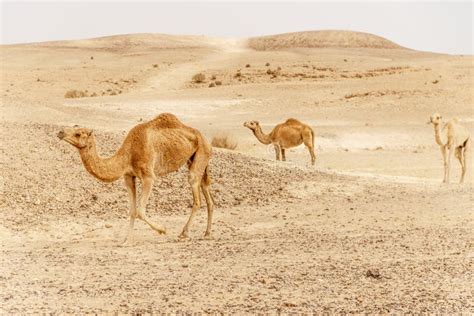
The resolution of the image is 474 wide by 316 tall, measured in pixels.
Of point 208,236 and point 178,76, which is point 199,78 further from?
point 208,236

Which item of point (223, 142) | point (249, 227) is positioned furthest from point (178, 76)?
point (249, 227)

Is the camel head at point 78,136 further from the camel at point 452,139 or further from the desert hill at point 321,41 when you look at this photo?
the desert hill at point 321,41

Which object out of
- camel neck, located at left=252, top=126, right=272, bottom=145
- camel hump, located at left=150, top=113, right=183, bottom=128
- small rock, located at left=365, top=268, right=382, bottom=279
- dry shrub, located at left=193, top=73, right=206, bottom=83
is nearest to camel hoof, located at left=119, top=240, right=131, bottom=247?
camel hump, located at left=150, top=113, right=183, bottom=128

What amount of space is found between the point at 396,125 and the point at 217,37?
107m

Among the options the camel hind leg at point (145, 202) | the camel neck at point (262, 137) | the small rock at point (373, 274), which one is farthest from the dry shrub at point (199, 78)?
the small rock at point (373, 274)

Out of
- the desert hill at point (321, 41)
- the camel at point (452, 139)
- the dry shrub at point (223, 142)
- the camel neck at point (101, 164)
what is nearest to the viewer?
the camel neck at point (101, 164)

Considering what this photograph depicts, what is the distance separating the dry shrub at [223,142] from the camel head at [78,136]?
13.6 metres

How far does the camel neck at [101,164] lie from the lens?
1114cm

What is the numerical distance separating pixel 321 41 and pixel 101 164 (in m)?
115

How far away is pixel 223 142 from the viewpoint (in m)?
25.0

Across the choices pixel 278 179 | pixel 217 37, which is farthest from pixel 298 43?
pixel 278 179

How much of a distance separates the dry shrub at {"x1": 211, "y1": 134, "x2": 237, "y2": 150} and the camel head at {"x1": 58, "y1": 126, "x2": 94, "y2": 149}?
44.6ft

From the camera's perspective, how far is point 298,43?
4894 inches

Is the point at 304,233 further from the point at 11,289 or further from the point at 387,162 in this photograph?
the point at 387,162
